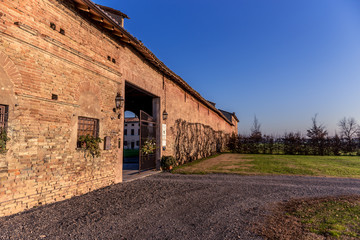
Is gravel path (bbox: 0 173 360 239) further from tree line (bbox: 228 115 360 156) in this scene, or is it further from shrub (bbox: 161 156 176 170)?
tree line (bbox: 228 115 360 156)

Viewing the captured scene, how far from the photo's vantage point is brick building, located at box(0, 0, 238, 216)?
3840 mm

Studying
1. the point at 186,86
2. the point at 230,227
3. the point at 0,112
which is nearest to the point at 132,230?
the point at 230,227

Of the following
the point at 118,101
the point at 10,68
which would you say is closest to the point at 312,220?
the point at 118,101

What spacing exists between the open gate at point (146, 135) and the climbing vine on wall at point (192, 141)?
1.84 metres

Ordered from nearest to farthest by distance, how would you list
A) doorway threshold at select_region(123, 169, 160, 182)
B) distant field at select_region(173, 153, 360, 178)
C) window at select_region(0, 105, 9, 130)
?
1. window at select_region(0, 105, 9, 130)
2. doorway threshold at select_region(123, 169, 160, 182)
3. distant field at select_region(173, 153, 360, 178)

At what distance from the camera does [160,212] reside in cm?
404

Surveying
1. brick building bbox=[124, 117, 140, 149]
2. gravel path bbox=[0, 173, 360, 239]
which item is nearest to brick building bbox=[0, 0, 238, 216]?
gravel path bbox=[0, 173, 360, 239]

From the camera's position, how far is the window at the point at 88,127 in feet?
18.1

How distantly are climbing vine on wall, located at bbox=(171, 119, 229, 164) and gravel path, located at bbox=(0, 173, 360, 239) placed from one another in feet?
19.6

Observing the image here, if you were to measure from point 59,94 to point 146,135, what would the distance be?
16.3ft

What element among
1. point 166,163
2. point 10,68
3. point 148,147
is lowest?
point 166,163

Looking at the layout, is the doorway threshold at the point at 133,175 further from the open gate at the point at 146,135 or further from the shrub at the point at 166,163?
the shrub at the point at 166,163

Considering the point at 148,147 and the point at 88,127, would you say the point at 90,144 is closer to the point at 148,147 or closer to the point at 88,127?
the point at 88,127

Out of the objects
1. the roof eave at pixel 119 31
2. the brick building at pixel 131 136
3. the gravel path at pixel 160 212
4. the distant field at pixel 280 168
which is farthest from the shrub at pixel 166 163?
the brick building at pixel 131 136
